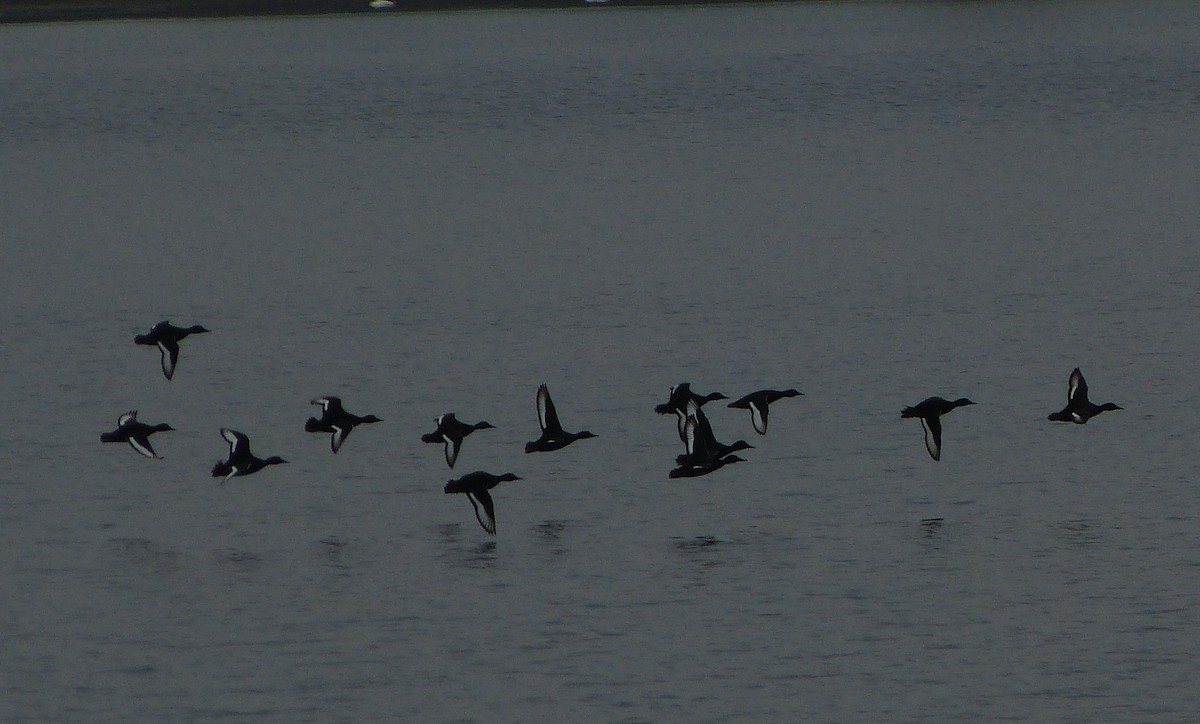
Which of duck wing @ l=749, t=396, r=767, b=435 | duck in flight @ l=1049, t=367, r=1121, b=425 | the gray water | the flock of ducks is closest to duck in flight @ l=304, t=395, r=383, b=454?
A: the flock of ducks

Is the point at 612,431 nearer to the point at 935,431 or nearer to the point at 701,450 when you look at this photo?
the point at 701,450

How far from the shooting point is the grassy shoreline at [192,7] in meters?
125

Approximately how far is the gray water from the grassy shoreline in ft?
157

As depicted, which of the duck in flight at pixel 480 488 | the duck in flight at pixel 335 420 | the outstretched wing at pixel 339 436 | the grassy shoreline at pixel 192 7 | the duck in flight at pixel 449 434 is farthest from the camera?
the grassy shoreline at pixel 192 7

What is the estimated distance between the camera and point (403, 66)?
119 meters

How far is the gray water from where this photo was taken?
2103cm

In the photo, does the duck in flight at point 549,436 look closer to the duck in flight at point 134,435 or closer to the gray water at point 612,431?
the gray water at point 612,431

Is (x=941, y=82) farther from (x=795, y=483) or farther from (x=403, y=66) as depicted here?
(x=795, y=483)

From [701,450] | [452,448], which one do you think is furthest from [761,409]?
[452,448]

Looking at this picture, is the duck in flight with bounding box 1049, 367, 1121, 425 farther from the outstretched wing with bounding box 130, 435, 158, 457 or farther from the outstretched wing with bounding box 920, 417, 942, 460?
the outstretched wing with bounding box 130, 435, 158, 457

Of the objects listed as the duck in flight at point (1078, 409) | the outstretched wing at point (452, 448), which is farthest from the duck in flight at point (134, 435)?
the duck in flight at point (1078, 409)

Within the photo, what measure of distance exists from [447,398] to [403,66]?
87690 millimetres

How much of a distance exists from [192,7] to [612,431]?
343 ft

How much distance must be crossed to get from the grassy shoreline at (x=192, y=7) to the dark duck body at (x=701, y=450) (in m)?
103
